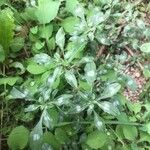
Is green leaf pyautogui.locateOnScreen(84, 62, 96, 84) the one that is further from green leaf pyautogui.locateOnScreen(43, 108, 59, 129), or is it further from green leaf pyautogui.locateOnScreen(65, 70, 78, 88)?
green leaf pyautogui.locateOnScreen(43, 108, 59, 129)

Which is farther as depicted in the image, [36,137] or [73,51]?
[73,51]

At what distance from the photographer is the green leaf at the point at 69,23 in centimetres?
216

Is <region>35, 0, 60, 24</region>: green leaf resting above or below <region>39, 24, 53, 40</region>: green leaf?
above

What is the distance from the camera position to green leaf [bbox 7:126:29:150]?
6.13 feet

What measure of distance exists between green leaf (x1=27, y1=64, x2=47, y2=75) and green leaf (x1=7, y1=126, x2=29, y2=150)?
1.08 feet

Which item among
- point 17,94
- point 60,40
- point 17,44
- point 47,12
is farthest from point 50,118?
point 47,12

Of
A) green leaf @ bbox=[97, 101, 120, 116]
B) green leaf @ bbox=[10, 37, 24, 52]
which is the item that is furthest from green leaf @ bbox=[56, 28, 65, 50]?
green leaf @ bbox=[97, 101, 120, 116]

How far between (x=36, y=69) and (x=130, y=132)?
60 centimetres

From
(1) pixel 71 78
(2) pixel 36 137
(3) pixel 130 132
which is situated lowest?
(3) pixel 130 132

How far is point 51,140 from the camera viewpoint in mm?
1857

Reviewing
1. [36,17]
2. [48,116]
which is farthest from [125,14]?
[48,116]

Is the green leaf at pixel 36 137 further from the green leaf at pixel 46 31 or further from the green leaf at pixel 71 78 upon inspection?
the green leaf at pixel 46 31

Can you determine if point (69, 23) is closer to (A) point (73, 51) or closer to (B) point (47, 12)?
(B) point (47, 12)

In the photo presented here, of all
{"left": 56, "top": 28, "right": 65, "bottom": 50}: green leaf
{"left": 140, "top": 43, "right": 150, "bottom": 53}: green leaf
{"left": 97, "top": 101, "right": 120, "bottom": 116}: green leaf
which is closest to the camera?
{"left": 97, "top": 101, "right": 120, "bottom": 116}: green leaf
